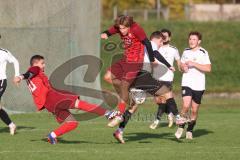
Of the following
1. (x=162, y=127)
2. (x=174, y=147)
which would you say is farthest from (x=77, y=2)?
(x=174, y=147)

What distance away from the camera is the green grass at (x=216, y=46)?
33250 mm

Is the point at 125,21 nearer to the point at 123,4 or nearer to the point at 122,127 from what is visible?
the point at 122,127

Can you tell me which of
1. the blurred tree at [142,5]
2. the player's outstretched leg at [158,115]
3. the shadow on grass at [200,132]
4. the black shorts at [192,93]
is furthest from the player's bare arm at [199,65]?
the blurred tree at [142,5]

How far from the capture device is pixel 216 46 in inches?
1437

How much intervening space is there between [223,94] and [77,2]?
10.5 meters

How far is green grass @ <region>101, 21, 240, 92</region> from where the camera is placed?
109 feet

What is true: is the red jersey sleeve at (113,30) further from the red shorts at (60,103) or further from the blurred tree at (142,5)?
the blurred tree at (142,5)

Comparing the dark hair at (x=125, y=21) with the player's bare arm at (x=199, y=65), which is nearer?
the dark hair at (x=125, y=21)

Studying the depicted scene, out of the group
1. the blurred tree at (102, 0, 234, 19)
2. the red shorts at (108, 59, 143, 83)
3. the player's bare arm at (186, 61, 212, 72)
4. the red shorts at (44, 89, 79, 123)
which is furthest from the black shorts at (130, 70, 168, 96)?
the blurred tree at (102, 0, 234, 19)

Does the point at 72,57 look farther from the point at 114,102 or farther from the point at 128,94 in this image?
the point at 128,94

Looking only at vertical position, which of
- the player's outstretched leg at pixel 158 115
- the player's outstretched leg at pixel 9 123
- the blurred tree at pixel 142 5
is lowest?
the blurred tree at pixel 142 5

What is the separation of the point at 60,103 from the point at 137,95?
1.72 meters

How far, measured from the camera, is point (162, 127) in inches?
733

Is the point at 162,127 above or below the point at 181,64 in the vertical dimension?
below
